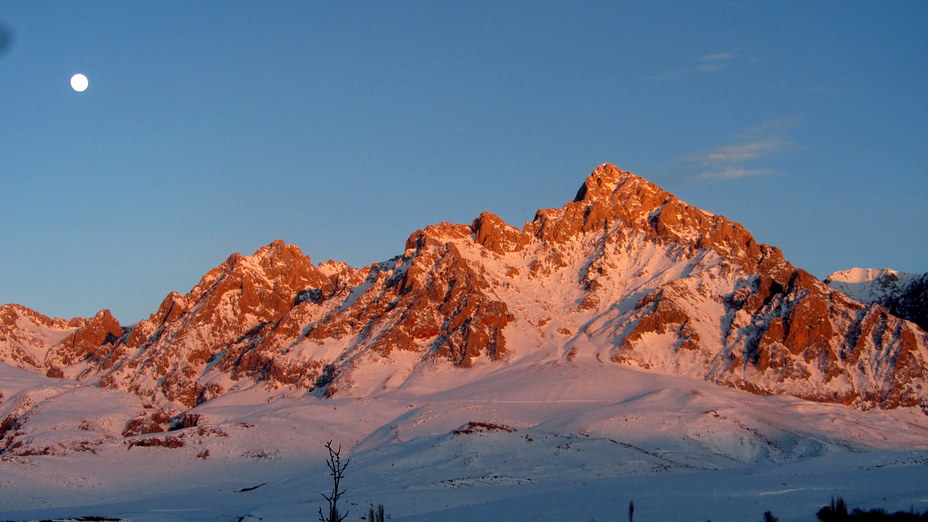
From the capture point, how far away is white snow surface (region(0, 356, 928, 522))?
179 feet

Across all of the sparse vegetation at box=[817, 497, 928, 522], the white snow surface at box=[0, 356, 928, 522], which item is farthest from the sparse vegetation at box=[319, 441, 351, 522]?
the sparse vegetation at box=[817, 497, 928, 522]

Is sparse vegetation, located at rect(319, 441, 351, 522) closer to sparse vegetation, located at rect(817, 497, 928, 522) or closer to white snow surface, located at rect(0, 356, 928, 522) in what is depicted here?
white snow surface, located at rect(0, 356, 928, 522)

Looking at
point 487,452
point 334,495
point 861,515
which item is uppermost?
point 487,452

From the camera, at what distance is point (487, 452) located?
9506 cm

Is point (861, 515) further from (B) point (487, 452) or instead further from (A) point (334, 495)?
(B) point (487, 452)

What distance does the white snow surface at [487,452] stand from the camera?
5469cm

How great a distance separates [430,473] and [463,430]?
14697 mm

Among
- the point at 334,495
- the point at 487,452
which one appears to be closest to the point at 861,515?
the point at 334,495

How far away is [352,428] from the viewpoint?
141m

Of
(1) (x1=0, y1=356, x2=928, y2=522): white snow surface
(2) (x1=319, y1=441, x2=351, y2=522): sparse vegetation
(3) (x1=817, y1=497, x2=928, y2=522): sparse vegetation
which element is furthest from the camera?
(1) (x1=0, y1=356, x2=928, y2=522): white snow surface

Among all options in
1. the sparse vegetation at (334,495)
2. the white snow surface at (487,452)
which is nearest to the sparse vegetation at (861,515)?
the white snow surface at (487,452)

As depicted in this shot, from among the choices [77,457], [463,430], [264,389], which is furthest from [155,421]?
[463,430]

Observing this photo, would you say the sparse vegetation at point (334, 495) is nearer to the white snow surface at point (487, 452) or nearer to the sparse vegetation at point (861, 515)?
the white snow surface at point (487, 452)

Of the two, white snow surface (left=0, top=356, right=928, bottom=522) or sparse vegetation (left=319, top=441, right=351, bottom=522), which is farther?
white snow surface (left=0, top=356, right=928, bottom=522)
